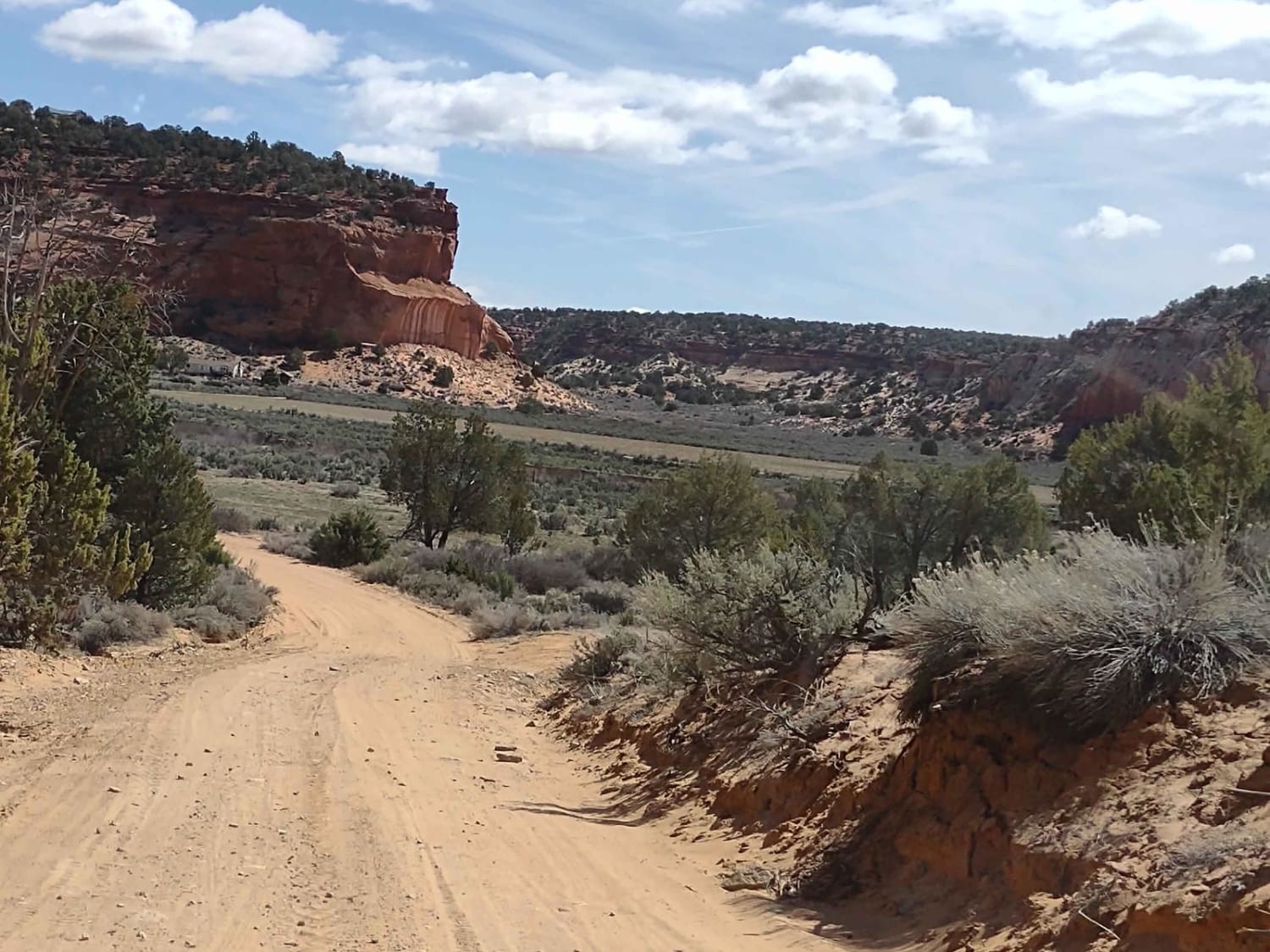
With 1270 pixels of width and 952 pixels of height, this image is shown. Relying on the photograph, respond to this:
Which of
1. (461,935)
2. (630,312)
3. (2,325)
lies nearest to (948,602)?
(461,935)

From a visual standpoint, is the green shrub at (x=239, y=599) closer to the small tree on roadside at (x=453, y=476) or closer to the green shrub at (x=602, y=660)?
the green shrub at (x=602, y=660)

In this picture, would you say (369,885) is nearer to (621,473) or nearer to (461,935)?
(461,935)

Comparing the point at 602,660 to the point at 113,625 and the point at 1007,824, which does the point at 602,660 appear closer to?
the point at 113,625

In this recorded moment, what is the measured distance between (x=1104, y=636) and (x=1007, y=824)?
4.13ft

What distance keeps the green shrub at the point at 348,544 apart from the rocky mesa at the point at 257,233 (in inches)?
2349

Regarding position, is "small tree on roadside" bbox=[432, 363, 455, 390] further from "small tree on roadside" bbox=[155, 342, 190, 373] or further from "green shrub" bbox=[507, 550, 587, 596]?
"green shrub" bbox=[507, 550, 587, 596]

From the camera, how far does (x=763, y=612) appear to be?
11180 millimetres

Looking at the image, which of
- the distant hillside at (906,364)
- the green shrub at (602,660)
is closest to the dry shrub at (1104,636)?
the green shrub at (602,660)

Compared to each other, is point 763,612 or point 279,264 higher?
point 279,264

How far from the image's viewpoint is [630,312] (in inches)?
5891

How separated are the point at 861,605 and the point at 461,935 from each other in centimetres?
584

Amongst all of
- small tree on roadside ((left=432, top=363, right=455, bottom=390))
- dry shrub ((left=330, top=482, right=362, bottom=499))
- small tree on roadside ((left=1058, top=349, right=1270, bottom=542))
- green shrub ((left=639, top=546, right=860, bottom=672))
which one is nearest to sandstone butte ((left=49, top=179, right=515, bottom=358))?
small tree on roadside ((left=432, top=363, right=455, bottom=390))

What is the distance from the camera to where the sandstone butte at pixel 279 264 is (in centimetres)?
8656

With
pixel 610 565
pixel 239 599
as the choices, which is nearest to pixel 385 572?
pixel 610 565
